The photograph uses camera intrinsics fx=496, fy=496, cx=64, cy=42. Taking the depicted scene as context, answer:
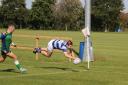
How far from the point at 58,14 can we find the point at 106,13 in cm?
1372

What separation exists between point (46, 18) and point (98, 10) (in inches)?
633

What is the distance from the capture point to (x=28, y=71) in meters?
18.5

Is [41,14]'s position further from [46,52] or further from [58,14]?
[46,52]

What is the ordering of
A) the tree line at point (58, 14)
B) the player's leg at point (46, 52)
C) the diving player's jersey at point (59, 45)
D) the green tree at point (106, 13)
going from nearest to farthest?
the diving player's jersey at point (59, 45)
the player's leg at point (46, 52)
the tree line at point (58, 14)
the green tree at point (106, 13)

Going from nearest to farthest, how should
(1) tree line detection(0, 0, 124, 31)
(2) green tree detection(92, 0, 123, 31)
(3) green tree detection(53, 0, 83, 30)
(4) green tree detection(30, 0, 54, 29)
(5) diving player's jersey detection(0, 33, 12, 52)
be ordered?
(5) diving player's jersey detection(0, 33, 12, 52) < (4) green tree detection(30, 0, 54, 29) < (1) tree line detection(0, 0, 124, 31) < (3) green tree detection(53, 0, 83, 30) < (2) green tree detection(92, 0, 123, 31)

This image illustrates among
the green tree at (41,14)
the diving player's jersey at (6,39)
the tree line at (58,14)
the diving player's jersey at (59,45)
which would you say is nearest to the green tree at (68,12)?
the tree line at (58,14)

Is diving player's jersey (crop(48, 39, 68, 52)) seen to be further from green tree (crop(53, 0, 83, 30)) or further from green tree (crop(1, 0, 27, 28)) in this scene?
green tree (crop(53, 0, 83, 30))

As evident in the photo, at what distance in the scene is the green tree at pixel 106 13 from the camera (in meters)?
132

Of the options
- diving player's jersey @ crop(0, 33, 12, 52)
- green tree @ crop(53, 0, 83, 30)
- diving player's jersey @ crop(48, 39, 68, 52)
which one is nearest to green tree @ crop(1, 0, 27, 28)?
green tree @ crop(53, 0, 83, 30)

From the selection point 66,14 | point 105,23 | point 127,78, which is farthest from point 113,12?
point 127,78

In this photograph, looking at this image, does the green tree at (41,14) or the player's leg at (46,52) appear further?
the green tree at (41,14)

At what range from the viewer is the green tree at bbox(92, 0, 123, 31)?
131625mm

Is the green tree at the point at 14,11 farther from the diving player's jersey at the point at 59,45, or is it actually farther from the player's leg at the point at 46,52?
the diving player's jersey at the point at 59,45

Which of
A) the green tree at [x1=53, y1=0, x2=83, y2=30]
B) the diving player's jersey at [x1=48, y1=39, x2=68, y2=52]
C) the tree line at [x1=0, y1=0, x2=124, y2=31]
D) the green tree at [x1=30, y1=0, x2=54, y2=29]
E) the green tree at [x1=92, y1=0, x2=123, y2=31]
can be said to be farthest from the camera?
the green tree at [x1=92, y1=0, x2=123, y2=31]
